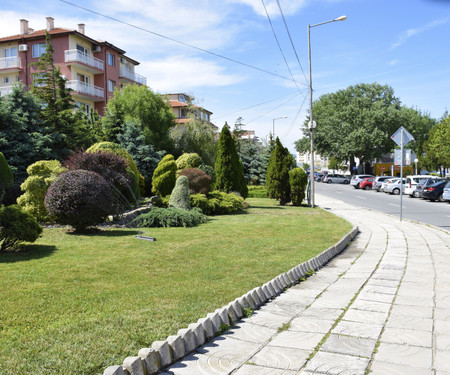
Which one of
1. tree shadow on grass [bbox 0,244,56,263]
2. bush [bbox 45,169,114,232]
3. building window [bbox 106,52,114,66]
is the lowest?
tree shadow on grass [bbox 0,244,56,263]

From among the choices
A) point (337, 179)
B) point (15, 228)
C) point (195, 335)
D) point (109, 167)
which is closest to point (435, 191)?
point (109, 167)

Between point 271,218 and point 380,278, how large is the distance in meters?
8.39

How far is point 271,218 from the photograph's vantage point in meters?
15.3

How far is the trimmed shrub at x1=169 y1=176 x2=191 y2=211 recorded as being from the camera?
15023mm

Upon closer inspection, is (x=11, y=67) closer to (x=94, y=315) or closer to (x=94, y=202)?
(x=94, y=202)

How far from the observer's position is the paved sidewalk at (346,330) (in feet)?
11.8

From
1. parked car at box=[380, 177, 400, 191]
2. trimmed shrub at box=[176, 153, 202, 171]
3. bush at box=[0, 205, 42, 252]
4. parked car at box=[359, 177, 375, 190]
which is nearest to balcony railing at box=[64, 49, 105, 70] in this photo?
trimmed shrub at box=[176, 153, 202, 171]

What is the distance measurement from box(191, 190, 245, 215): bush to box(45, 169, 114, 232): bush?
586cm

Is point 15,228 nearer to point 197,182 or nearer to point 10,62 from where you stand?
point 197,182

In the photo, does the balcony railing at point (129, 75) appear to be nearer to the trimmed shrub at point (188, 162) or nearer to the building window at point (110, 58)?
the building window at point (110, 58)

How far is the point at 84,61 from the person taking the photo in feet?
118

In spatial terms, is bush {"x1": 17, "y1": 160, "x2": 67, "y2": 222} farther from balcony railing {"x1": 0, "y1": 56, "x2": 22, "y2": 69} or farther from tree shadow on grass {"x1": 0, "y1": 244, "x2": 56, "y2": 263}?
balcony railing {"x1": 0, "y1": 56, "x2": 22, "y2": 69}

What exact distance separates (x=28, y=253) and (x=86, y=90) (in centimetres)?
3219

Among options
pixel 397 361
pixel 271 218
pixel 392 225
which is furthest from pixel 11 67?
pixel 397 361
